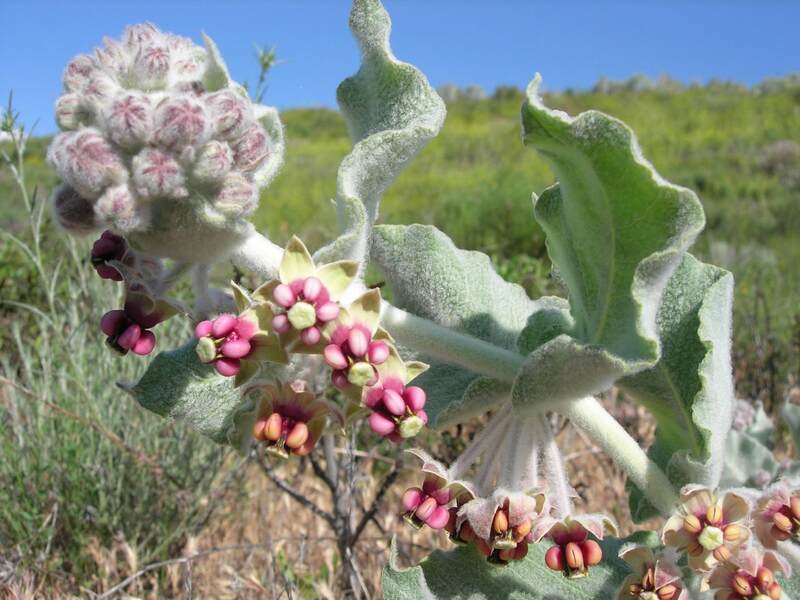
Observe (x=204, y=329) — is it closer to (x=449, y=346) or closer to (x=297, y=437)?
(x=297, y=437)

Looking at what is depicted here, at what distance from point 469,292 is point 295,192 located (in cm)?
1287

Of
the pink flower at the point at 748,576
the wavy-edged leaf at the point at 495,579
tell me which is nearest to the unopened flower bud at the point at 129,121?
the wavy-edged leaf at the point at 495,579

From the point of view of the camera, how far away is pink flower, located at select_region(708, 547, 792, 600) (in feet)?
3.98

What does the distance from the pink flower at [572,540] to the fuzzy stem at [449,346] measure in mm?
236

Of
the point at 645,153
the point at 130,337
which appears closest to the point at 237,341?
the point at 130,337

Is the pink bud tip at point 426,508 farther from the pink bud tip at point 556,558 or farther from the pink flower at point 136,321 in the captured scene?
the pink flower at point 136,321

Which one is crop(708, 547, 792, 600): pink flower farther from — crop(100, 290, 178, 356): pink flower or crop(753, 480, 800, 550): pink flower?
crop(100, 290, 178, 356): pink flower

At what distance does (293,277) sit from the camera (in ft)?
3.58

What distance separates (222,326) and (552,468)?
2.02 ft

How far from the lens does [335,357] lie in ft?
3.38

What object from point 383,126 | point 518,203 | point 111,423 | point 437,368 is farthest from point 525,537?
point 518,203

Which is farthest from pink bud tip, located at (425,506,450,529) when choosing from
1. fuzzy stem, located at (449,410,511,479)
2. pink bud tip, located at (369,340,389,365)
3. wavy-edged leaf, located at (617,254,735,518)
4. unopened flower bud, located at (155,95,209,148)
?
unopened flower bud, located at (155,95,209,148)

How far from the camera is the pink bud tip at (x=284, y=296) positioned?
1037 millimetres

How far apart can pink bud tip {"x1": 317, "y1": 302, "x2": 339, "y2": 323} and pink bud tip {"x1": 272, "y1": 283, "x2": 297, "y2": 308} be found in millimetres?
38
